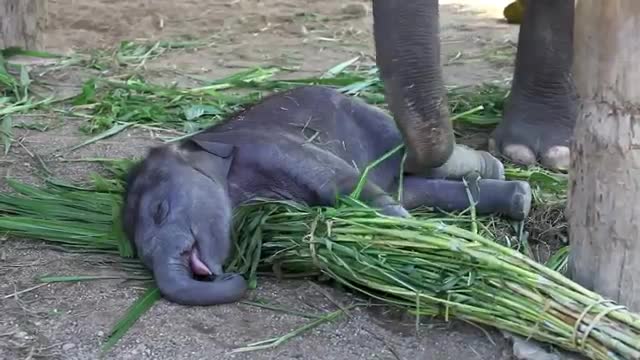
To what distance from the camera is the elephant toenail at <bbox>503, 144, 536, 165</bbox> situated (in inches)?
140

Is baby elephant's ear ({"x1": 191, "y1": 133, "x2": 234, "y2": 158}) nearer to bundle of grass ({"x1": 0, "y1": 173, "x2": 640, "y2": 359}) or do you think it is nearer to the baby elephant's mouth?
bundle of grass ({"x1": 0, "y1": 173, "x2": 640, "y2": 359})

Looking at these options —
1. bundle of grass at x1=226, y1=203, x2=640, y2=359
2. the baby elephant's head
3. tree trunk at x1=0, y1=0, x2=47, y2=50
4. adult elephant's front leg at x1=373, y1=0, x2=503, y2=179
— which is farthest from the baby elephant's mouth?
tree trunk at x1=0, y1=0, x2=47, y2=50

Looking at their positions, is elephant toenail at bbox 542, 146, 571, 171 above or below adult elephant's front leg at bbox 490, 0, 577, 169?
below

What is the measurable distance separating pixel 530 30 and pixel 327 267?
5.01 ft

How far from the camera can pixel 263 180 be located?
9.48ft

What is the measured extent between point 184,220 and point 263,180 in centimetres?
32

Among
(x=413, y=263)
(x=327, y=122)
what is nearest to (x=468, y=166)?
(x=327, y=122)

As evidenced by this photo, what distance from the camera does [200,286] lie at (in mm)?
2461

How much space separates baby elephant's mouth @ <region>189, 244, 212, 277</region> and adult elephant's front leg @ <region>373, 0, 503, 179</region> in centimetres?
56

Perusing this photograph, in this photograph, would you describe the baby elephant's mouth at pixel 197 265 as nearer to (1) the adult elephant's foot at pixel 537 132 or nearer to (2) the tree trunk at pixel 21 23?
(1) the adult elephant's foot at pixel 537 132

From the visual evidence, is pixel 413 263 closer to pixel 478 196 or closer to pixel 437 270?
pixel 437 270

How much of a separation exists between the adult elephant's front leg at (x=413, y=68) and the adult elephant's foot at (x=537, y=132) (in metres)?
1.21

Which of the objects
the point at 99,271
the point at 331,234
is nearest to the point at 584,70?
the point at 331,234

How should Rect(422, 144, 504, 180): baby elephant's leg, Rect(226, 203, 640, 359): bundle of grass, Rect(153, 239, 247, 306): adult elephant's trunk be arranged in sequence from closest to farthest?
1. Rect(226, 203, 640, 359): bundle of grass
2. Rect(153, 239, 247, 306): adult elephant's trunk
3. Rect(422, 144, 504, 180): baby elephant's leg
